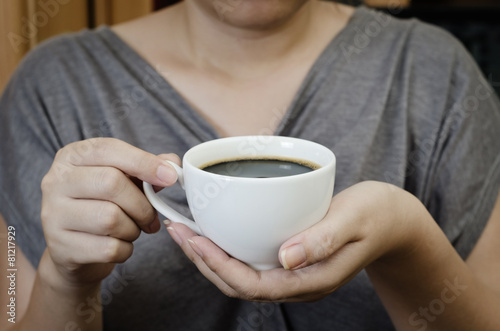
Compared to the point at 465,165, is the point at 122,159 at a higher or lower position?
higher

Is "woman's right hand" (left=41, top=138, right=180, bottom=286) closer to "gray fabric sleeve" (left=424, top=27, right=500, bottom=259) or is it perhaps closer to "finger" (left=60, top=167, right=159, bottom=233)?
"finger" (left=60, top=167, right=159, bottom=233)

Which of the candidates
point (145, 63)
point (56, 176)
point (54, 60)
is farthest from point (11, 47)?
point (56, 176)

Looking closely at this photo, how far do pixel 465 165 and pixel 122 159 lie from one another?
0.68 meters

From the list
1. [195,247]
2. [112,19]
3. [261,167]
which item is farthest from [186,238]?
[112,19]

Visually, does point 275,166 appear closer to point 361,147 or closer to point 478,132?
point 361,147

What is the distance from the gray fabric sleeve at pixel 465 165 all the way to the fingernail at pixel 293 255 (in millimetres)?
525

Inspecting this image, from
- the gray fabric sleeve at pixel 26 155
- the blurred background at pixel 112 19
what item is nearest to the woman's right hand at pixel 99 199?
the gray fabric sleeve at pixel 26 155

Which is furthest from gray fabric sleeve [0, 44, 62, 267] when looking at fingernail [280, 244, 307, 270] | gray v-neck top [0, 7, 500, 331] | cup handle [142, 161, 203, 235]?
fingernail [280, 244, 307, 270]

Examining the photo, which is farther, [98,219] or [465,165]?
[465,165]

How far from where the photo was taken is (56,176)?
0.67 metres

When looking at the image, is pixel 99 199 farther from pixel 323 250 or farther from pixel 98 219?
pixel 323 250

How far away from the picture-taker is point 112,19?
1821mm

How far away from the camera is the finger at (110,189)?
2.04ft

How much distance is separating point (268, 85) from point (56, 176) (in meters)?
0.53
